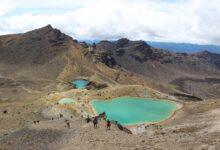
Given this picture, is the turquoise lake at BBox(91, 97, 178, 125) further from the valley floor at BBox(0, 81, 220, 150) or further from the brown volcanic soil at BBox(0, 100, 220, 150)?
the brown volcanic soil at BBox(0, 100, 220, 150)

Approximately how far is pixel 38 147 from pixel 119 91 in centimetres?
7778

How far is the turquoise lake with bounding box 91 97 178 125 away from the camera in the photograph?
332 ft

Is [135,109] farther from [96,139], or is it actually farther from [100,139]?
[100,139]

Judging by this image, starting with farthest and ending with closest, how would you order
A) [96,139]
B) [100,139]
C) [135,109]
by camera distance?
[135,109] → [96,139] → [100,139]

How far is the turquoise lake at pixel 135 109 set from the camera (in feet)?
332

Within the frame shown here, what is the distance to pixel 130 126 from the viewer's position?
304 ft

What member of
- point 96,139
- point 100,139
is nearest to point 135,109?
point 96,139

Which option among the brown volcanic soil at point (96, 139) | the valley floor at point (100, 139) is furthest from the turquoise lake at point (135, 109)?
the brown volcanic soil at point (96, 139)

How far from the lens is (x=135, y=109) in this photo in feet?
365

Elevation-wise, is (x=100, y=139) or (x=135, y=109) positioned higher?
(x=135, y=109)

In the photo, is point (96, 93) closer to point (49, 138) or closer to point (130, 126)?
point (130, 126)

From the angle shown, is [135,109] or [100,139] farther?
[135,109]

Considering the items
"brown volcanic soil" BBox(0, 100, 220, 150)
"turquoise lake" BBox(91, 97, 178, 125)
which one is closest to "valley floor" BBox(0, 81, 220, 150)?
"brown volcanic soil" BBox(0, 100, 220, 150)

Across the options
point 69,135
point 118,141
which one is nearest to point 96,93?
point 69,135
